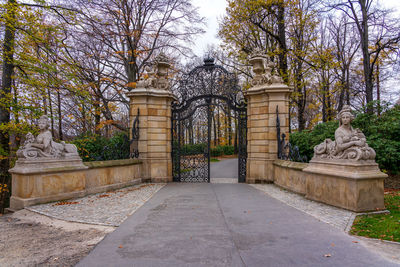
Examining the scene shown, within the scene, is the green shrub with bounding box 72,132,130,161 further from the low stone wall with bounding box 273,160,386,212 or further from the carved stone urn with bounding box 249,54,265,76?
the low stone wall with bounding box 273,160,386,212

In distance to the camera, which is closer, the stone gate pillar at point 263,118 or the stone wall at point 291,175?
the stone wall at point 291,175

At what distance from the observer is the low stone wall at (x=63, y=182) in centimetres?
626

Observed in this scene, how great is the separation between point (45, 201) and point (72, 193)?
75cm

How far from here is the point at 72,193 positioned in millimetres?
7156

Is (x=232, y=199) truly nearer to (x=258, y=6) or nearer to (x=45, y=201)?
(x=45, y=201)

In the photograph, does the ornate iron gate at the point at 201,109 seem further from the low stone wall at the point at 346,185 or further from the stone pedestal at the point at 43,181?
the stone pedestal at the point at 43,181

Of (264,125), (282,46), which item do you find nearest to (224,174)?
(264,125)

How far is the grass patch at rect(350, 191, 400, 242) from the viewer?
4.01 meters

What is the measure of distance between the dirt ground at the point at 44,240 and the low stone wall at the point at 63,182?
94cm

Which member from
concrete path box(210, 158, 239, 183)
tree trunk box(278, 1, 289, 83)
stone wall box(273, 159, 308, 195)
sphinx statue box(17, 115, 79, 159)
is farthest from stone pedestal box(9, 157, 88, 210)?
tree trunk box(278, 1, 289, 83)

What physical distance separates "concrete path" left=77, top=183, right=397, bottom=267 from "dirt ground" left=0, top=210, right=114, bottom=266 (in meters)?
0.27

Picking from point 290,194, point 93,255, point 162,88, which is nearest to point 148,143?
point 162,88

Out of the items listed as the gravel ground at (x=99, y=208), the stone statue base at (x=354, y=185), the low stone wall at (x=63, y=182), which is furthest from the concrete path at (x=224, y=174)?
the stone statue base at (x=354, y=185)

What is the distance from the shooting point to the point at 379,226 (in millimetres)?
4426
